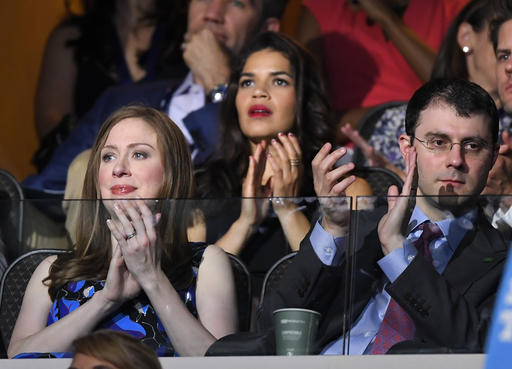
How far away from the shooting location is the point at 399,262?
322cm

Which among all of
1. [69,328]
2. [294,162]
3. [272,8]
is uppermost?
[272,8]

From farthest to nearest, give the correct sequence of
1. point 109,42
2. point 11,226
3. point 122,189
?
point 109,42, point 122,189, point 11,226

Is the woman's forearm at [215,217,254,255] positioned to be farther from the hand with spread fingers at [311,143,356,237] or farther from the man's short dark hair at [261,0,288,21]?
the man's short dark hair at [261,0,288,21]

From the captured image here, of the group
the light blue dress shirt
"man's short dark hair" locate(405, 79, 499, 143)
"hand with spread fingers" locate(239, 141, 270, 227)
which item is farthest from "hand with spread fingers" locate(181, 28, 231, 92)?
the light blue dress shirt

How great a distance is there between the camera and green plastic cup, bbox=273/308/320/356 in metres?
3.21

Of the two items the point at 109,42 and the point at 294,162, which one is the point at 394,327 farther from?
the point at 109,42

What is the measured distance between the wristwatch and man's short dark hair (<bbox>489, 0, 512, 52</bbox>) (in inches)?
46.9

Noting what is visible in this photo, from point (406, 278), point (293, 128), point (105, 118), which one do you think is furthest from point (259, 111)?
point (406, 278)

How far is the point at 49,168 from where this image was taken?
5.14m

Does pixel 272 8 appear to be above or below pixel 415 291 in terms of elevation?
above

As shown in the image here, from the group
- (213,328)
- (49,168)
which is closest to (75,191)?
(49,168)

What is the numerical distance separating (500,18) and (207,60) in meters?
1.37

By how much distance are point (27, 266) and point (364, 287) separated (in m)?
1.00

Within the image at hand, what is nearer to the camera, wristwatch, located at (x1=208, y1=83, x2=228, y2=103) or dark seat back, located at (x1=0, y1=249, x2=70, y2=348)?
dark seat back, located at (x1=0, y1=249, x2=70, y2=348)
